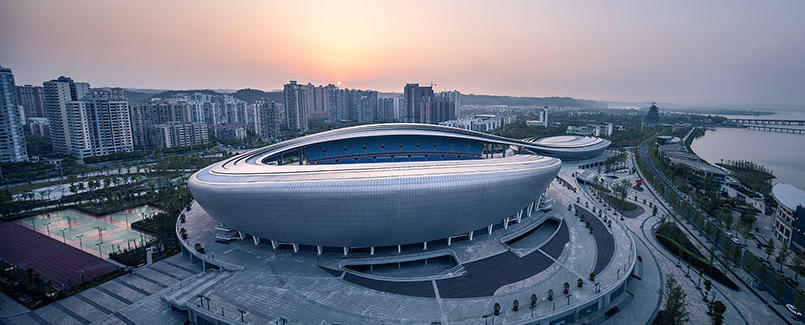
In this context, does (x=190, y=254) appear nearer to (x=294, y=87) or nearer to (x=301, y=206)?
(x=301, y=206)

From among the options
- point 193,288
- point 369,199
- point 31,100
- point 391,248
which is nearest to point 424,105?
point 391,248

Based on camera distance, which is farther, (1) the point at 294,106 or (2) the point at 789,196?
(1) the point at 294,106

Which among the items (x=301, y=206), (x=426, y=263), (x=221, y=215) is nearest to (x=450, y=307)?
(x=426, y=263)

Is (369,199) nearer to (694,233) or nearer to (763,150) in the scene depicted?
(694,233)

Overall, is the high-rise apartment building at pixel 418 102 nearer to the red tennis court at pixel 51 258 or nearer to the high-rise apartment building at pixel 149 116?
the high-rise apartment building at pixel 149 116

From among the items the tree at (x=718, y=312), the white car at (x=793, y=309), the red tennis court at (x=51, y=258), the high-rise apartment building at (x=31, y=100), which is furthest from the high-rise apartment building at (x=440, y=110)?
the high-rise apartment building at (x=31, y=100)
